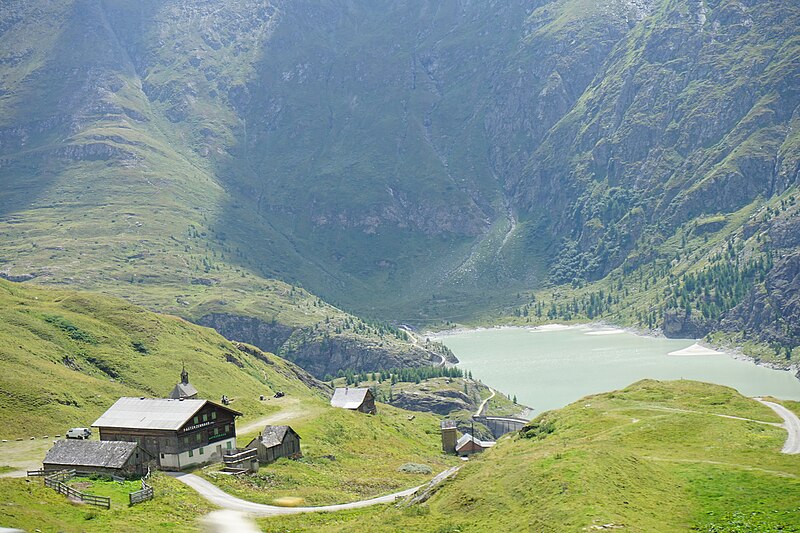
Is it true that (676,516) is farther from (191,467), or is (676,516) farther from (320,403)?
(320,403)

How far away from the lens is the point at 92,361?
14012 centimetres

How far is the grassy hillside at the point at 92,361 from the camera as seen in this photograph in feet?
362

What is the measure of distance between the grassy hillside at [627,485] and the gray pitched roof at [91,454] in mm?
17947

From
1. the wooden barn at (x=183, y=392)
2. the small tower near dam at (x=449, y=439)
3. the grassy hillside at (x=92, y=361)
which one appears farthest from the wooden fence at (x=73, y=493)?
the small tower near dam at (x=449, y=439)

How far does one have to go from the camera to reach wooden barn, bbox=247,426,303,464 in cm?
9356

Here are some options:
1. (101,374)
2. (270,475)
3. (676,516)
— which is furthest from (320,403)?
(676,516)

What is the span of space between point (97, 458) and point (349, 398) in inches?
2696

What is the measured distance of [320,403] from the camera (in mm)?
141750

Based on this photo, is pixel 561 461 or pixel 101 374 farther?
pixel 101 374

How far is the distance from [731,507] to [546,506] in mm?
10310

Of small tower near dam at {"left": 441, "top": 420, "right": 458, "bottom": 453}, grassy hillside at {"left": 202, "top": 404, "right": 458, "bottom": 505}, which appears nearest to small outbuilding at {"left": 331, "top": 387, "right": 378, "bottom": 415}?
grassy hillside at {"left": 202, "top": 404, "right": 458, "bottom": 505}

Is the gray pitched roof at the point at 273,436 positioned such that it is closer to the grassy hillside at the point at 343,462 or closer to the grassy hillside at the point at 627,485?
the grassy hillside at the point at 343,462

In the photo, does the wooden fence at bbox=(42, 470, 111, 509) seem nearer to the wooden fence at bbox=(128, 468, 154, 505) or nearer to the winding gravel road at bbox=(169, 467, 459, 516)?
the wooden fence at bbox=(128, 468, 154, 505)

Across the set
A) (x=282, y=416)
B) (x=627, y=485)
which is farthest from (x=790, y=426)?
(x=282, y=416)
